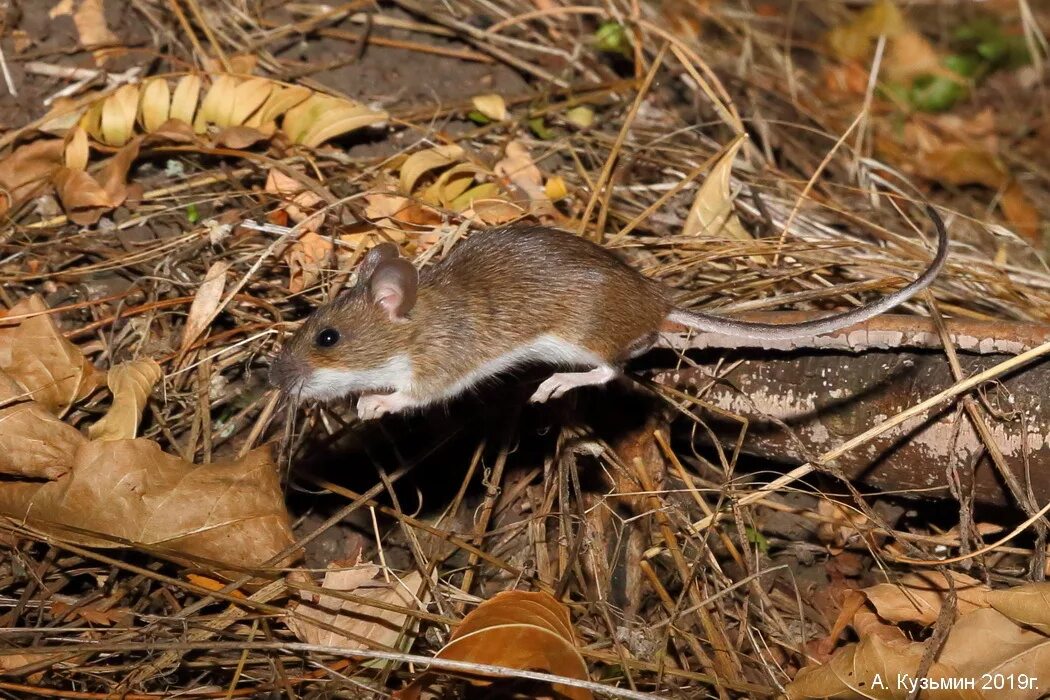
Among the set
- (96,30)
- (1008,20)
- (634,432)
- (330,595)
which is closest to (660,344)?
(634,432)

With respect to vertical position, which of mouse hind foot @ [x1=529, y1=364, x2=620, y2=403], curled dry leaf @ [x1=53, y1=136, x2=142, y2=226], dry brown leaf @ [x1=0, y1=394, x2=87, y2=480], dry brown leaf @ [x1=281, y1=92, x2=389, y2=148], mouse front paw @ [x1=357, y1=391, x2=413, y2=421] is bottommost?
dry brown leaf @ [x1=0, y1=394, x2=87, y2=480]

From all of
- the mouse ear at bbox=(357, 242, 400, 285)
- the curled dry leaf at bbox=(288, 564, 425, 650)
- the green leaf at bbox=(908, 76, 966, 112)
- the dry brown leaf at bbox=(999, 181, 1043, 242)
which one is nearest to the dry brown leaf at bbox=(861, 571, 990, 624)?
the curled dry leaf at bbox=(288, 564, 425, 650)

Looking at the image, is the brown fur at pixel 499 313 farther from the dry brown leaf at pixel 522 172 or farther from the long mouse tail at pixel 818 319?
the dry brown leaf at pixel 522 172

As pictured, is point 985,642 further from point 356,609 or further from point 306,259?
point 306,259

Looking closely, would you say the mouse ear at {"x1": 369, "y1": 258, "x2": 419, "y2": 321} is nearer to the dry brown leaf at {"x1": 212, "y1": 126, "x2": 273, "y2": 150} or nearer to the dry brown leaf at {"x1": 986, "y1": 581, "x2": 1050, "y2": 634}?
the dry brown leaf at {"x1": 212, "y1": 126, "x2": 273, "y2": 150}

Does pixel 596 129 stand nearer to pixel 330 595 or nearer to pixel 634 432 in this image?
pixel 634 432

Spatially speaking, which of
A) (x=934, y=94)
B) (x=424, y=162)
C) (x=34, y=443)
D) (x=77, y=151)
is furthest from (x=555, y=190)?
(x=934, y=94)

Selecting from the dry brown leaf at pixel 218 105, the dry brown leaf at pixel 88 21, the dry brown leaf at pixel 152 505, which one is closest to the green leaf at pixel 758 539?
the dry brown leaf at pixel 152 505
